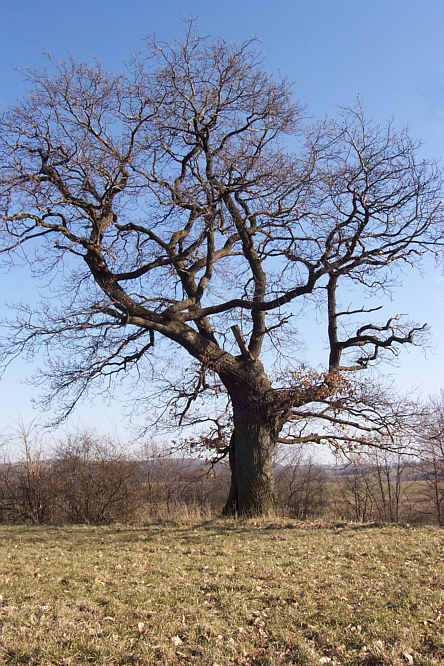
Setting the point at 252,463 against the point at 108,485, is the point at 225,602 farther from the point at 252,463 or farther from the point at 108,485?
the point at 108,485

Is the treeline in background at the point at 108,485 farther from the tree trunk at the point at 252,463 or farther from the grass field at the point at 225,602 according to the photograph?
the grass field at the point at 225,602

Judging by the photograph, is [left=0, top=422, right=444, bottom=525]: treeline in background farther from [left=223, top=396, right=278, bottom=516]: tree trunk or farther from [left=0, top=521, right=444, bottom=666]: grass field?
[left=0, top=521, right=444, bottom=666]: grass field

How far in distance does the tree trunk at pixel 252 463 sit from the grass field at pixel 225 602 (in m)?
3.07

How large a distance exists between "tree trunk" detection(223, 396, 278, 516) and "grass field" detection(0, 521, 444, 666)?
10.1ft

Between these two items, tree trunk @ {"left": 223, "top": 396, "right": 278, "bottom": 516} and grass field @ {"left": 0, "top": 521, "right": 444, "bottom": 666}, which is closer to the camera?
grass field @ {"left": 0, "top": 521, "right": 444, "bottom": 666}

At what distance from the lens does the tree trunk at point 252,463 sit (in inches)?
472

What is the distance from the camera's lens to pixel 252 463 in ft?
40.0

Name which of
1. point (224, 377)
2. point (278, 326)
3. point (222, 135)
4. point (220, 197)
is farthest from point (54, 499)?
point (222, 135)

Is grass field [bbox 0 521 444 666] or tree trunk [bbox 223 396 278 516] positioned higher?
tree trunk [bbox 223 396 278 516]

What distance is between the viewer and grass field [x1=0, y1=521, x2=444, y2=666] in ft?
13.0

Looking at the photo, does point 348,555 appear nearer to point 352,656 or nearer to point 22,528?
point 352,656

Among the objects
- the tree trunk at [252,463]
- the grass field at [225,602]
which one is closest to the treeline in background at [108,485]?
the tree trunk at [252,463]

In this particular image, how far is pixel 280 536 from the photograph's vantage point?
372 inches

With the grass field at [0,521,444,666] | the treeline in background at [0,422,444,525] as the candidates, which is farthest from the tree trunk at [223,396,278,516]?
the grass field at [0,521,444,666]
